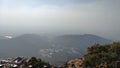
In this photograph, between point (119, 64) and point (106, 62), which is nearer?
point (119, 64)

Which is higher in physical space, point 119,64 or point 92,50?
point 92,50

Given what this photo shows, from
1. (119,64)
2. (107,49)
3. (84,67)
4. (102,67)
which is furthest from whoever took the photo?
(107,49)

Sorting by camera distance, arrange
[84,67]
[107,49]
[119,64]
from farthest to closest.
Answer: [107,49] → [84,67] → [119,64]

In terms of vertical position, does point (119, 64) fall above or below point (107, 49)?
below

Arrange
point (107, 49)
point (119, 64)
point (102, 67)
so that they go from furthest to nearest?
point (107, 49), point (102, 67), point (119, 64)

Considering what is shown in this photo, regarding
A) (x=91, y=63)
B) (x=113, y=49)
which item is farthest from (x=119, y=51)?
(x=91, y=63)

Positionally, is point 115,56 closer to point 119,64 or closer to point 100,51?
point 100,51

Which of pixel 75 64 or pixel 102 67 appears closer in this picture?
pixel 102 67

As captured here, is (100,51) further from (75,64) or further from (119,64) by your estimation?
(119,64)

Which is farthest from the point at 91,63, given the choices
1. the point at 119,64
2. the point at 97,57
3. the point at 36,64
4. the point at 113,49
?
the point at 119,64
